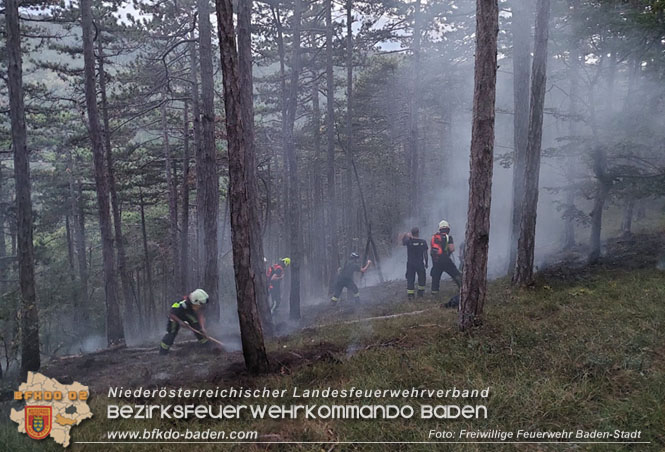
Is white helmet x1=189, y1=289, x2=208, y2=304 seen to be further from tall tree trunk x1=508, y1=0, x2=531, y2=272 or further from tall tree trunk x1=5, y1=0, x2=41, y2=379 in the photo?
tall tree trunk x1=508, y1=0, x2=531, y2=272

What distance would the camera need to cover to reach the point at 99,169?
37.4ft

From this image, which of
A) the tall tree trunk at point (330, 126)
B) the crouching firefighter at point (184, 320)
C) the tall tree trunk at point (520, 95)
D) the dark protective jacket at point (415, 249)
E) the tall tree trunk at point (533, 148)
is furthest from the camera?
the tall tree trunk at point (330, 126)

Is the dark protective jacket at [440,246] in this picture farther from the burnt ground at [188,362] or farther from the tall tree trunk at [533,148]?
the tall tree trunk at [533,148]

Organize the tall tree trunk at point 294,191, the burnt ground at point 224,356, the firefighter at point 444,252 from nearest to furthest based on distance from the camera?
1. the burnt ground at point 224,356
2. the firefighter at point 444,252
3. the tall tree trunk at point 294,191

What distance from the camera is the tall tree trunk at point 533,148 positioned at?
27.0ft

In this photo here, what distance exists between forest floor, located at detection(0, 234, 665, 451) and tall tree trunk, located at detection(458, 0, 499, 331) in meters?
0.54

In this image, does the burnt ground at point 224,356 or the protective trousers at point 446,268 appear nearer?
the burnt ground at point 224,356

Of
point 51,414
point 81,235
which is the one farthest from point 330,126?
point 81,235

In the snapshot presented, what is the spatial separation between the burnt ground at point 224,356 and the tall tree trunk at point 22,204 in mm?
686

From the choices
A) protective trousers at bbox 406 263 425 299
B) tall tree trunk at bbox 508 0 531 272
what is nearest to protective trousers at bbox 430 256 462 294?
protective trousers at bbox 406 263 425 299

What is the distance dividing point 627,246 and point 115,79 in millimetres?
20392

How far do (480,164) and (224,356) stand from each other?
5974 millimetres

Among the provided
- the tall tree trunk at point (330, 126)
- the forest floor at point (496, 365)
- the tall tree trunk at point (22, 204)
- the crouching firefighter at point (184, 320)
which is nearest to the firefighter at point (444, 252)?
the forest floor at point (496, 365)

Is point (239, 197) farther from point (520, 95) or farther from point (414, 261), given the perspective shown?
point (520, 95)
